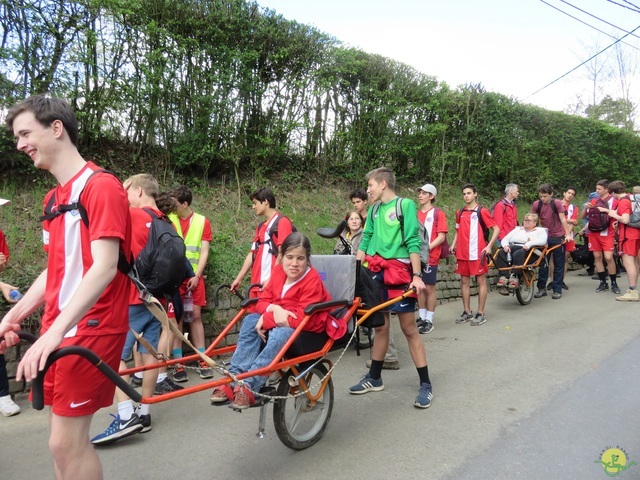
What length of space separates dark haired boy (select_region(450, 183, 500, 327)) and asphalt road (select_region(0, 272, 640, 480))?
69.0 inches

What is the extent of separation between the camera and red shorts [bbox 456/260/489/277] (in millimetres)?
7395

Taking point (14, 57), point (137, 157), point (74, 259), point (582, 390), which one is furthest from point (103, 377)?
point (137, 157)

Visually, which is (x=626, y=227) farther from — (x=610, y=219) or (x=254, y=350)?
(x=254, y=350)

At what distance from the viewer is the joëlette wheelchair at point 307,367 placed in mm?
3046

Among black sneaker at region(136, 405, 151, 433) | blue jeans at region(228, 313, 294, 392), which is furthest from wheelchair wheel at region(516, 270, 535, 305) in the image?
black sneaker at region(136, 405, 151, 433)

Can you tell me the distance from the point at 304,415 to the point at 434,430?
1074 millimetres

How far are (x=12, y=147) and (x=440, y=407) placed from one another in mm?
6345

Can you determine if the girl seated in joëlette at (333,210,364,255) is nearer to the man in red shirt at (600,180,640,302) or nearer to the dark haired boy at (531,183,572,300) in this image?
the dark haired boy at (531,183,572,300)

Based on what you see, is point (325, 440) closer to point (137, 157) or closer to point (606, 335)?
point (606, 335)

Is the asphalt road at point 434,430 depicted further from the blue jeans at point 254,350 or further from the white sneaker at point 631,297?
the white sneaker at point 631,297

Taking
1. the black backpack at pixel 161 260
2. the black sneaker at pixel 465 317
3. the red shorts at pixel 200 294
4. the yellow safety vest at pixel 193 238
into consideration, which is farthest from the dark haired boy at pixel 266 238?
the black sneaker at pixel 465 317

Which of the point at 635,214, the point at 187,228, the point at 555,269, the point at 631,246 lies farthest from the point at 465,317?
the point at 187,228

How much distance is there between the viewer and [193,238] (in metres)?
5.51

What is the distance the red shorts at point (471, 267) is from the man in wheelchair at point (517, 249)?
98 cm
